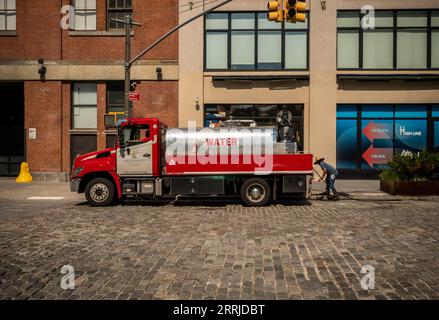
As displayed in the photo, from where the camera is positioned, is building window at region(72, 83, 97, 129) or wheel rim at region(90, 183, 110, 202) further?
building window at region(72, 83, 97, 129)

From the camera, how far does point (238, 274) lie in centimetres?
614

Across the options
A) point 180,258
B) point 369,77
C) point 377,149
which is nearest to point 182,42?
point 369,77

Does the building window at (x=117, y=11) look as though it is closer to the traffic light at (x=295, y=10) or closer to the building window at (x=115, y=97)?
the building window at (x=115, y=97)

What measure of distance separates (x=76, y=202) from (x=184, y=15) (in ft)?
39.2

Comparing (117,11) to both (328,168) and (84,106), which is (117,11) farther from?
(328,168)

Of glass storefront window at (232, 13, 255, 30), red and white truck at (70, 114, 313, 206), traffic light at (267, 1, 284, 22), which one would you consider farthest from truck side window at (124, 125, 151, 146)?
glass storefront window at (232, 13, 255, 30)

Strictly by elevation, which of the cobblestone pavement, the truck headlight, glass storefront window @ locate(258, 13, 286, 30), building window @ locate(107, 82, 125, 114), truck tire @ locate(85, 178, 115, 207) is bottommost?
the cobblestone pavement

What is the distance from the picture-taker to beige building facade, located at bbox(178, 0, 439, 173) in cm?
2211

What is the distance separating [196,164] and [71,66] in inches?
479

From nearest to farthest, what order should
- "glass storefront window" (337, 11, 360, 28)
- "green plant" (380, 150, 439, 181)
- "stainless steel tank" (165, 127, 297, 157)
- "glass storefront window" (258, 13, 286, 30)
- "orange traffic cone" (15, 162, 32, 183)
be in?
"stainless steel tank" (165, 127, 297, 157) → "green plant" (380, 150, 439, 181) → "orange traffic cone" (15, 162, 32, 183) → "glass storefront window" (337, 11, 360, 28) → "glass storefront window" (258, 13, 286, 30)

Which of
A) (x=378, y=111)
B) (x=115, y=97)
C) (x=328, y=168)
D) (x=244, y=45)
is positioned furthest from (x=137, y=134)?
(x=378, y=111)

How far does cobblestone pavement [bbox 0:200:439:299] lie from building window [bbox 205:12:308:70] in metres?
11.8

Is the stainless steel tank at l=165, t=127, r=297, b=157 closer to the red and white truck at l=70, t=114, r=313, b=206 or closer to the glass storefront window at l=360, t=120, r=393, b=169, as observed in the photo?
the red and white truck at l=70, t=114, r=313, b=206
